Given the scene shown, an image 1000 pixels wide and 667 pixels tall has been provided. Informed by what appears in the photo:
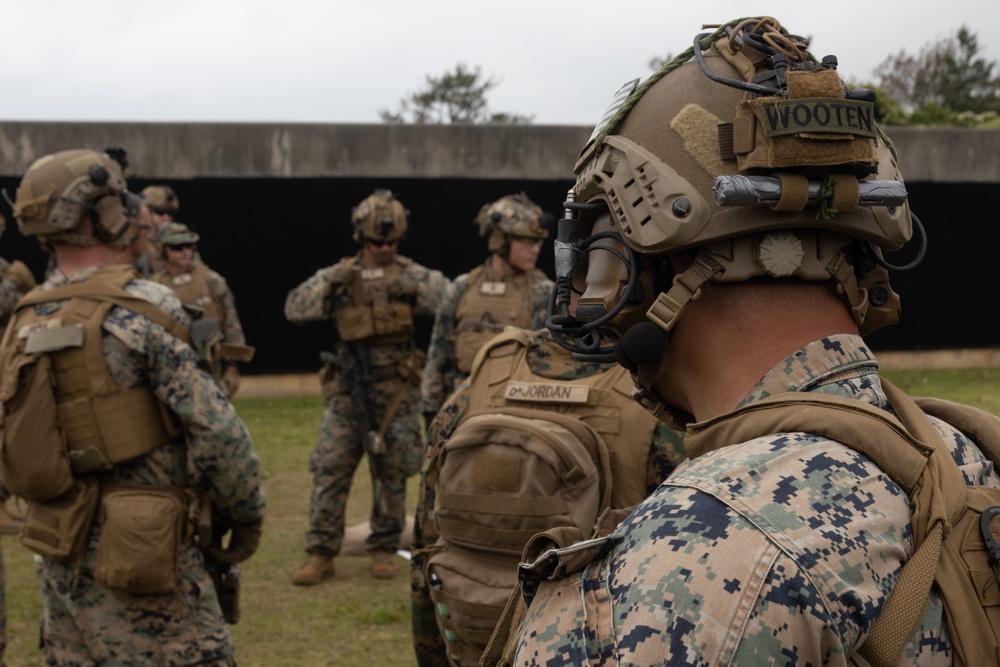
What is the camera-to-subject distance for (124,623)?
13.1 ft

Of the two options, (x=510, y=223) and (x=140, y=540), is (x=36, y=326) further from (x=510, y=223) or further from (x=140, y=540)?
(x=510, y=223)

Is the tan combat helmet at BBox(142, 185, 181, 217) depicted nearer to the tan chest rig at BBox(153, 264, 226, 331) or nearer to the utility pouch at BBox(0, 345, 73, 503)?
the tan chest rig at BBox(153, 264, 226, 331)

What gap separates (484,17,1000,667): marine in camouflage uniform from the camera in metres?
1.35

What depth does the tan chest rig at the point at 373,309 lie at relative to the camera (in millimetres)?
7750

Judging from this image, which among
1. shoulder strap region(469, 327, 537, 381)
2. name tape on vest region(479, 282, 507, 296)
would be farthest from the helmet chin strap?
name tape on vest region(479, 282, 507, 296)

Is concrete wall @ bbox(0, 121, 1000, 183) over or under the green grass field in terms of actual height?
over

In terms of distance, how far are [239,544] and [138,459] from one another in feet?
1.93

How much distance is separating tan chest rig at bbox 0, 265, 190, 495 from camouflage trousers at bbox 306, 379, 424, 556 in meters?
3.60

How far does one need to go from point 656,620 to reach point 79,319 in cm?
312

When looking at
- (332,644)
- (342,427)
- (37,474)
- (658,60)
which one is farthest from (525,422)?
(658,60)

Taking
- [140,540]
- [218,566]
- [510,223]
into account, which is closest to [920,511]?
[140,540]

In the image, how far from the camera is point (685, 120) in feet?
5.78

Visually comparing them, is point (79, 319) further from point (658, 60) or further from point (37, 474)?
point (658, 60)

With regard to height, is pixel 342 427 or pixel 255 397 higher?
pixel 342 427
